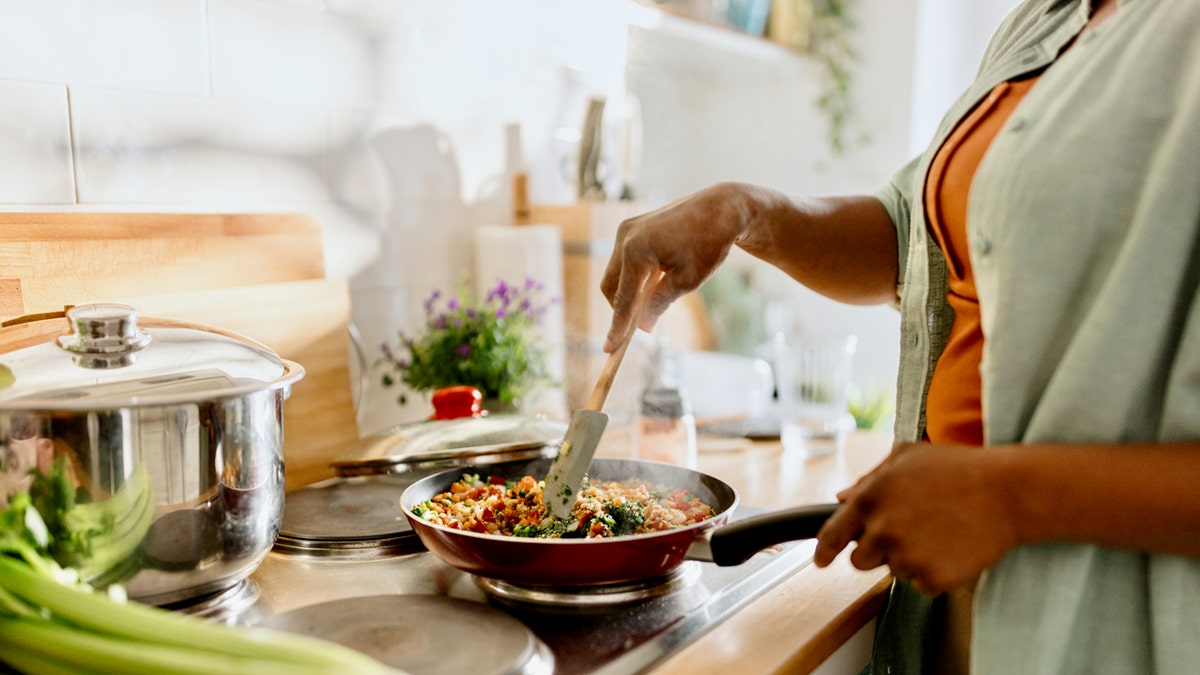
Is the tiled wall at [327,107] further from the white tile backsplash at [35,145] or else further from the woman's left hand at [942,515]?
the woman's left hand at [942,515]

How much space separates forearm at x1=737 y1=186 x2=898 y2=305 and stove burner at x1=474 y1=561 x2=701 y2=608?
1.29 ft

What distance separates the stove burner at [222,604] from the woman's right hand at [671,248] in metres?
0.40

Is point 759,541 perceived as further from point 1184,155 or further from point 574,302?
point 574,302

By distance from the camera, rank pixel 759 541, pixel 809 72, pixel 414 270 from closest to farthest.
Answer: pixel 759 541 < pixel 414 270 < pixel 809 72

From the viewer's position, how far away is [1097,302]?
2.04 feet

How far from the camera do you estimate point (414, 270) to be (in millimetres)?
1463

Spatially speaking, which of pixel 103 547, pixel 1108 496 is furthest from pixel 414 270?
pixel 1108 496

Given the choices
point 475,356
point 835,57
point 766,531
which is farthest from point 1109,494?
point 835,57

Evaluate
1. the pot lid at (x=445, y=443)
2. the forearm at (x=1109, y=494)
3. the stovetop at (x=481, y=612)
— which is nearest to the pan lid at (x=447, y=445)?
the pot lid at (x=445, y=443)

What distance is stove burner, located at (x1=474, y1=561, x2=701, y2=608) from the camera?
81 cm

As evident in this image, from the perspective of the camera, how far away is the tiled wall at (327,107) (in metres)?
0.99

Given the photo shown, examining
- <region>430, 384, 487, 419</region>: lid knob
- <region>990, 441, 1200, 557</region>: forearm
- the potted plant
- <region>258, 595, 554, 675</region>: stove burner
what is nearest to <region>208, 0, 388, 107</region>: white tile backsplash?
the potted plant

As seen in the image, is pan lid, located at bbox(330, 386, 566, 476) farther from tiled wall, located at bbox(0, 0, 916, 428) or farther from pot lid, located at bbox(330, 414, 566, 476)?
tiled wall, located at bbox(0, 0, 916, 428)

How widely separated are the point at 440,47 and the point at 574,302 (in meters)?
0.49
